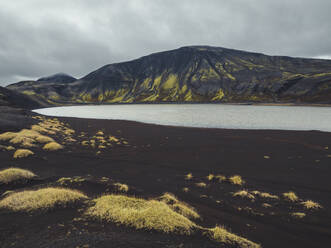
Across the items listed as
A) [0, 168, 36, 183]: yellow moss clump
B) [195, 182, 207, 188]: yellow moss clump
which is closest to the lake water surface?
[195, 182, 207, 188]: yellow moss clump

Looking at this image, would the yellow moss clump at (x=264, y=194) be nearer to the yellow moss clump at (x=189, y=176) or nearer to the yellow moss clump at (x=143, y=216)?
the yellow moss clump at (x=189, y=176)

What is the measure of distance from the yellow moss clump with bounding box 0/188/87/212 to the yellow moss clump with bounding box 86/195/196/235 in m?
1.27

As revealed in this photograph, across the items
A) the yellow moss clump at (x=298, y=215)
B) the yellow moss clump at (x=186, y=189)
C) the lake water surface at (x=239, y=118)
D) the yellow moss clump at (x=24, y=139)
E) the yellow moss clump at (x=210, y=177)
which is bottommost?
the yellow moss clump at (x=186, y=189)

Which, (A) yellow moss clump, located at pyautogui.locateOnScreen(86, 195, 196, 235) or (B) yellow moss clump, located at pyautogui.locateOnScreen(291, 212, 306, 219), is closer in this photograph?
(A) yellow moss clump, located at pyautogui.locateOnScreen(86, 195, 196, 235)

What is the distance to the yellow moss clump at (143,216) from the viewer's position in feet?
18.4

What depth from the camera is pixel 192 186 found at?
10281 millimetres

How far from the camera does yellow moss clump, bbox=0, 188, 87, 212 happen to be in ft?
21.3

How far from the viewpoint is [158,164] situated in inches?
574

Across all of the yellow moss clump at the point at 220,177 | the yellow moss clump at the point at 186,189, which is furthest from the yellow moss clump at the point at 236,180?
the yellow moss clump at the point at 186,189

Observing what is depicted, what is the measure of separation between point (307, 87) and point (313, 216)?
184457mm

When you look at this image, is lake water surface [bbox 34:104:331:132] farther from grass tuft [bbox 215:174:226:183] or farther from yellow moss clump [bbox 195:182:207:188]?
yellow moss clump [bbox 195:182:207:188]

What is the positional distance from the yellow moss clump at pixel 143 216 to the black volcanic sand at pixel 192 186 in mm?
270

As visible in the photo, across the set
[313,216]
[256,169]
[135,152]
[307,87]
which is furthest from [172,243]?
[307,87]

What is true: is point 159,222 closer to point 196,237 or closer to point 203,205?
point 196,237
